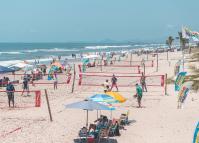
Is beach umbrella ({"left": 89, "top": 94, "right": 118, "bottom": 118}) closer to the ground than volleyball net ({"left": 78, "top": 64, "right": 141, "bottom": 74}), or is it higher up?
higher up

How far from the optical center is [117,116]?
1970 cm

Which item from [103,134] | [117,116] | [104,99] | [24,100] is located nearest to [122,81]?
[24,100]

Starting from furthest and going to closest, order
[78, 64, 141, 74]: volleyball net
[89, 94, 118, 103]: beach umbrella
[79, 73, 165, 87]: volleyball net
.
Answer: [78, 64, 141, 74]: volleyball net
[79, 73, 165, 87]: volleyball net
[89, 94, 118, 103]: beach umbrella

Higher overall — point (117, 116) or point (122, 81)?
point (122, 81)

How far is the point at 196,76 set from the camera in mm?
30703

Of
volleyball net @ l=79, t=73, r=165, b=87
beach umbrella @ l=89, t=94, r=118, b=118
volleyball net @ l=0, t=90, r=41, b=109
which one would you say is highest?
beach umbrella @ l=89, t=94, r=118, b=118

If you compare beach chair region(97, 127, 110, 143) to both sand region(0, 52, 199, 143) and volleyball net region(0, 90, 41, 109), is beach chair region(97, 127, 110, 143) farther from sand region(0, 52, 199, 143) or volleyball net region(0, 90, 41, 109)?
volleyball net region(0, 90, 41, 109)

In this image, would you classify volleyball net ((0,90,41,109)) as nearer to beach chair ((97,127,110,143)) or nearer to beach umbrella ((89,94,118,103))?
beach umbrella ((89,94,118,103))

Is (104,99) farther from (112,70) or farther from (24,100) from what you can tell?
(112,70)

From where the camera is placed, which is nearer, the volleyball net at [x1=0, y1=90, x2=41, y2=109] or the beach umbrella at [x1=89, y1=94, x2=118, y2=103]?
the beach umbrella at [x1=89, y1=94, x2=118, y2=103]

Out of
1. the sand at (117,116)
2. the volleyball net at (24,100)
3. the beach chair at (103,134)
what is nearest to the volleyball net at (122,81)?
the sand at (117,116)

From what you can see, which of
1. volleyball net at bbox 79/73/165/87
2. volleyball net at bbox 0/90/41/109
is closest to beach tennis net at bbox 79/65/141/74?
volleyball net at bbox 79/73/165/87

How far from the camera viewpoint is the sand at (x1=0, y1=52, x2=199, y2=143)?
51.0 feet

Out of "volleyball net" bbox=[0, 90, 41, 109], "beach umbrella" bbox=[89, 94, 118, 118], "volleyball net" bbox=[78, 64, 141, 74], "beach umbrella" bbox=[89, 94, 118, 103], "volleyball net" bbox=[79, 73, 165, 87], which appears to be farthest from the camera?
"volleyball net" bbox=[78, 64, 141, 74]
